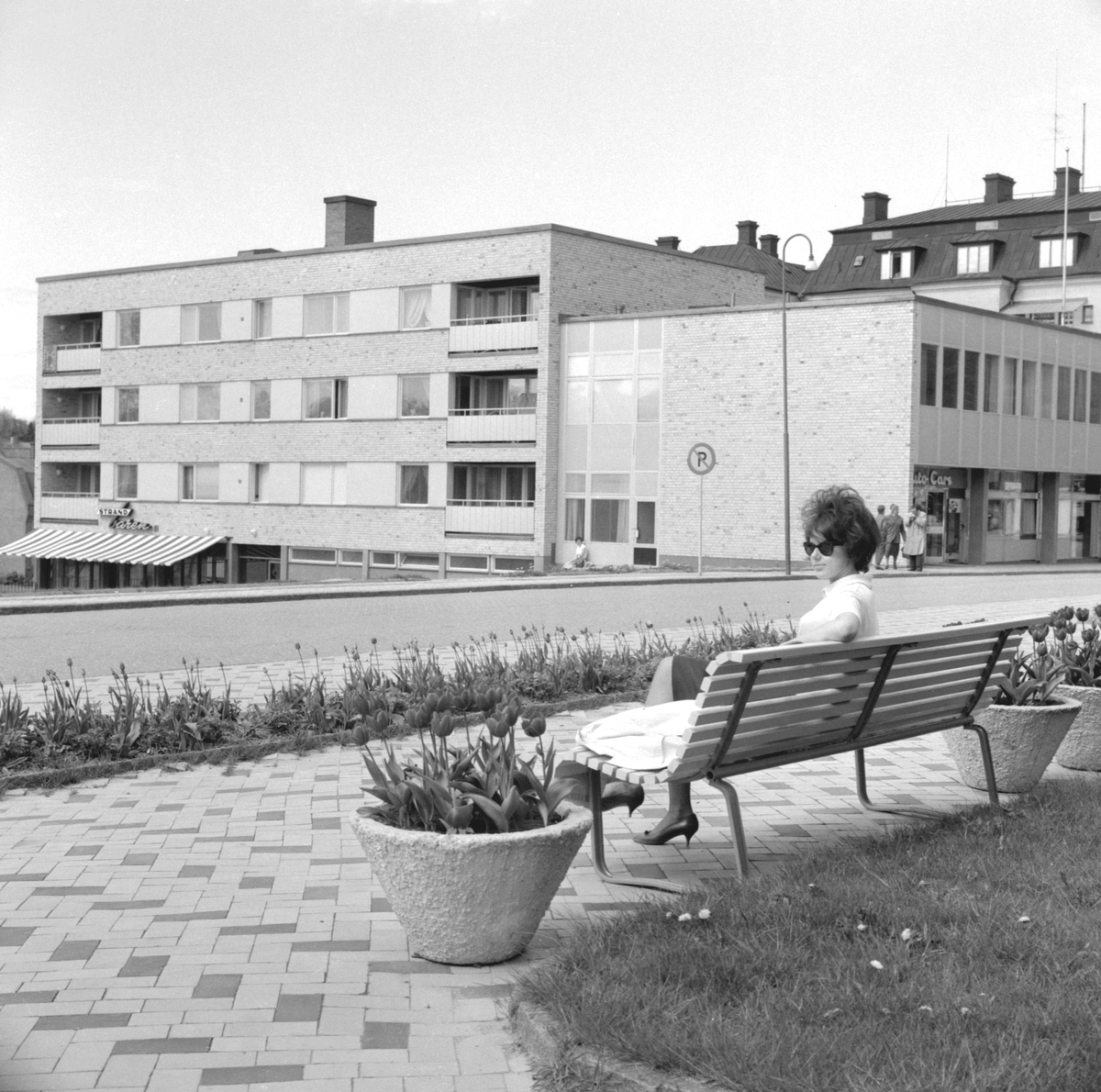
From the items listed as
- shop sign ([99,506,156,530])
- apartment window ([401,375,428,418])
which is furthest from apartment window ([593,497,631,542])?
shop sign ([99,506,156,530])

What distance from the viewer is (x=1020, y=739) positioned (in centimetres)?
724

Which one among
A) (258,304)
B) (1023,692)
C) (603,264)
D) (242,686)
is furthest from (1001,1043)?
(258,304)

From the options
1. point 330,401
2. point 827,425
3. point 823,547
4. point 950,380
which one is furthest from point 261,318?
point 823,547

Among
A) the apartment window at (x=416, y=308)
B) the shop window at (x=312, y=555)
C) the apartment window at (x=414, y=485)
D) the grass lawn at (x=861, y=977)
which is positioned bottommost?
the shop window at (x=312, y=555)

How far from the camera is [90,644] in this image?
15.5 m

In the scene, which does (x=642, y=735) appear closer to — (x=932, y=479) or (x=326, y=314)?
(x=932, y=479)

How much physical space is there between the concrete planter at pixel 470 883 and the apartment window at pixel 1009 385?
4155 centimetres

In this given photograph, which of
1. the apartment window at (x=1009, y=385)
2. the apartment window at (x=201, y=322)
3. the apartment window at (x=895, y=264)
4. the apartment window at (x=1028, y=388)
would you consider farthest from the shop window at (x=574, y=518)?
the apartment window at (x=895, y=264)

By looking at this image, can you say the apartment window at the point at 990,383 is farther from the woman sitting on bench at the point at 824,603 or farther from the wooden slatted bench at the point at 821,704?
the woman sitting on bench at the point at 824,603

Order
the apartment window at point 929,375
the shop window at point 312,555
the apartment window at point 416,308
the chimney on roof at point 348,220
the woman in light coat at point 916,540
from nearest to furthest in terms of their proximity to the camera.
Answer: the woman in light coat at point 916,540 < the apartment window at point 929,375 < the apartment window at point 416,308 < the shop window at point 312,555 < the chimney on roof at point 348,220

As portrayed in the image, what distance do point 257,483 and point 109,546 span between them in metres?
7.22

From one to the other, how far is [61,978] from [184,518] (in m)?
53.3

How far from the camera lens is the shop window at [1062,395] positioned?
4609 cm

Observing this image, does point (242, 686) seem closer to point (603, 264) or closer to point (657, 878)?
point (657, 878)
